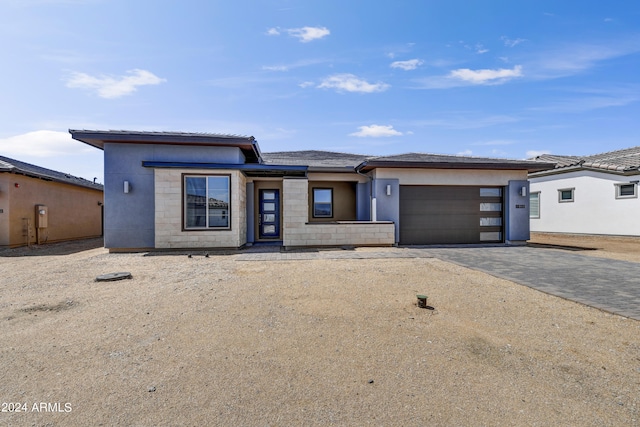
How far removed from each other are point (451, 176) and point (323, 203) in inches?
227

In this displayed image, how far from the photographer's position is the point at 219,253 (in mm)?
10023

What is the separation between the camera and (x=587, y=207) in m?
15.5

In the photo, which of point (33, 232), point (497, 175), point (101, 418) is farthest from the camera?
point (33, 232)

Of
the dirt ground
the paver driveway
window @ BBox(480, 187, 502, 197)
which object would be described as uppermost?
window @ BBox(480, 187, 502, 197)

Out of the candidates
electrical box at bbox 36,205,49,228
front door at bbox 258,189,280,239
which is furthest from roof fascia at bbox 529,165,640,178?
electrical box at bbox 36,205,49,228

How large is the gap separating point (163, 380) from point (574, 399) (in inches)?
134

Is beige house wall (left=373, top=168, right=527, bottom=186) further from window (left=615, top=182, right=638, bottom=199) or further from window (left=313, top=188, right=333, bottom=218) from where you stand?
window (left=615, top=182, right=638, bottom=199)

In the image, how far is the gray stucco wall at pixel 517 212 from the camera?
12.4 metres

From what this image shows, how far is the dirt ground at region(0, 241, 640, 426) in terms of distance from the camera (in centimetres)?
225

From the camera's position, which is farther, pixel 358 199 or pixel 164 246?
pixel 358 199

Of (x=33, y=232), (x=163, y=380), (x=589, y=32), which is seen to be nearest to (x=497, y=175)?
(x=589, y=32)

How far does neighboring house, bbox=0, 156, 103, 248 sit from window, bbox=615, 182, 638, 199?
26.5 meters

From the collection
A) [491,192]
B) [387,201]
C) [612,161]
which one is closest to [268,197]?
[387,201]

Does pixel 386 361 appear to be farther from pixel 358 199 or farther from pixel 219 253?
pixel 358 199
